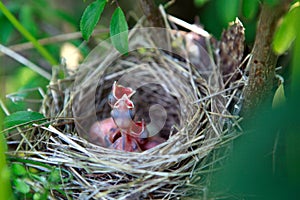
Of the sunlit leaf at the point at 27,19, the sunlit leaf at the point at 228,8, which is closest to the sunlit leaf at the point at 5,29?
the sunlit leaf at the point at 27,19

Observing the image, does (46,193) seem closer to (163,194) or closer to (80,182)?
(80,182)

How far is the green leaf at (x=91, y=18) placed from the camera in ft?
3.78

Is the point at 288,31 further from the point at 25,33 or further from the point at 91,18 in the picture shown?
the point at 25,33

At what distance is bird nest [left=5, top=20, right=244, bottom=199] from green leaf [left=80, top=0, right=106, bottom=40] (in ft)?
0.83

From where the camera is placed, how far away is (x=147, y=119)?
1.61 meters

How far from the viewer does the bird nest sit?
1.11 m

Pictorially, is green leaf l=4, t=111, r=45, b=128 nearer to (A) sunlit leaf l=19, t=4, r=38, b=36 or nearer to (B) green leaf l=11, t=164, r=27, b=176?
(B) green leaf l=11, t=164, r=27, b=176

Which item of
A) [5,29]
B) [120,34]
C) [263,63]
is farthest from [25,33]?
[263,63]

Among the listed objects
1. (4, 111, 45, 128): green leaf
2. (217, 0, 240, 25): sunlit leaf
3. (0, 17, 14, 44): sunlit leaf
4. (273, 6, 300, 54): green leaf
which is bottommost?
(4, 111, 45, 128): green leaf

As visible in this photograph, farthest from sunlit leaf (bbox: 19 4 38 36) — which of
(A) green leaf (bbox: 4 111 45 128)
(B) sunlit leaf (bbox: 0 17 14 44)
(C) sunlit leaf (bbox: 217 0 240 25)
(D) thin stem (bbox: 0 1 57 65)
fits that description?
(C) sunlit leaf (bbox: 217 0 240 25)

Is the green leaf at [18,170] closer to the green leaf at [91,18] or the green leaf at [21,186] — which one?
the green leaf at [21,186]

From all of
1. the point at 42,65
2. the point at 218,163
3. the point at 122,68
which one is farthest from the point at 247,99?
the point at 42,65

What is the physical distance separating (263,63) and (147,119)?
57cm

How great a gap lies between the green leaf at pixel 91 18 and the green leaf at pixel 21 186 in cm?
34
